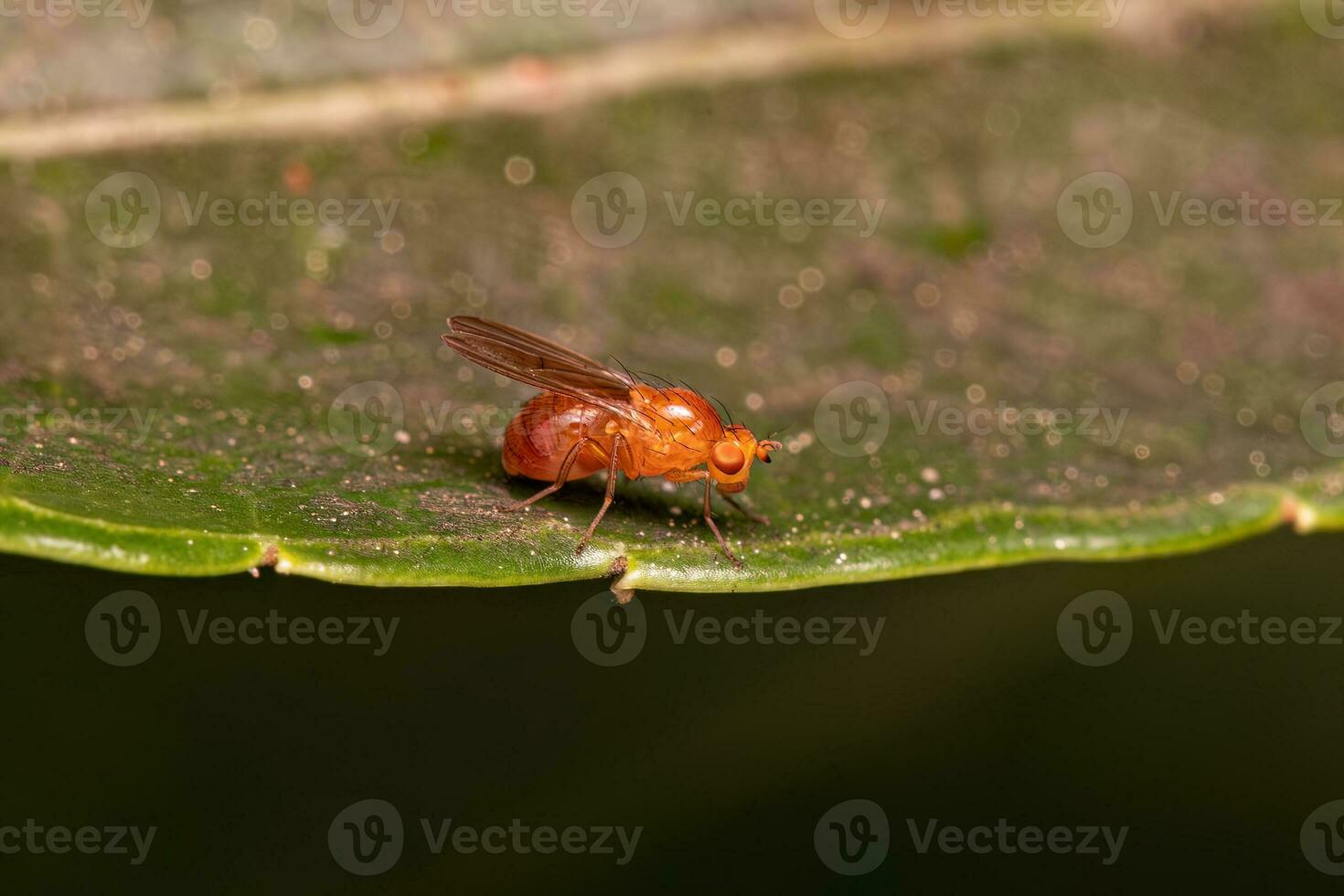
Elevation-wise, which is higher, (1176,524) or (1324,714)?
(1176,524)

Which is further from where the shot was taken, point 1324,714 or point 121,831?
point 1324,714

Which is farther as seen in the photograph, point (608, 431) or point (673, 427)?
point (608, 431)

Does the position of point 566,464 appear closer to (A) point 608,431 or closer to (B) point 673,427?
(A) point 608,431

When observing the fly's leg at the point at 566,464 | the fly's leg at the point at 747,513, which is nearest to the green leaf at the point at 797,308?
the fly's leg at the point at 747,513

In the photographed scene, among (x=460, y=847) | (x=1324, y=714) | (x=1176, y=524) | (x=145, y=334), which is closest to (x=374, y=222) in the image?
(x=145, y=334)

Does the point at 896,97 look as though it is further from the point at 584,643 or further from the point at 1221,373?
the point at 584,643

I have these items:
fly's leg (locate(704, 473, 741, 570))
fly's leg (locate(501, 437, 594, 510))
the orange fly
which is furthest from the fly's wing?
fly's leg (locate(704, 473, 741, 570))

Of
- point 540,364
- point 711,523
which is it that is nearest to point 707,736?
point 711,523

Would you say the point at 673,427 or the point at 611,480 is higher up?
the point at 673,427

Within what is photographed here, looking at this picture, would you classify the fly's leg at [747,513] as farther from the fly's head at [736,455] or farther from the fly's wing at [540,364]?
the fly's wing at [540,364]
